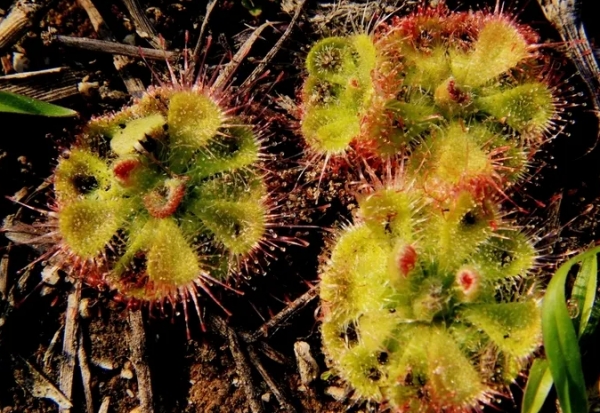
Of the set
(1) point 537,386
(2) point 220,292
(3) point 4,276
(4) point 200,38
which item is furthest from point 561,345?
(3) point 4,276

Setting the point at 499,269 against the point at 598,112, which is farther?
the point at 598,112

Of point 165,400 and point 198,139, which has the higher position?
point 198,139

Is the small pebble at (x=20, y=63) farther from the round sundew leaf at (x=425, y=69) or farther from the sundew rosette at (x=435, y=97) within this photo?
the round sundew leaf at (x=425, y=69)

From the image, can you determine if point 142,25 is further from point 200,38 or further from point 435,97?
point 435,97

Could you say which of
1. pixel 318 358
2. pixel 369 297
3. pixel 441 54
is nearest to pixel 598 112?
pixel 441 54

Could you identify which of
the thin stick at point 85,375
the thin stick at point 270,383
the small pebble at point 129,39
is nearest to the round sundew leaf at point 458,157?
the thin stick at point 270,383

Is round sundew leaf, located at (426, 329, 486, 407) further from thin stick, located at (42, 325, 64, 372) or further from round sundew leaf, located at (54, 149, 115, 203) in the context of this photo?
thin stick, located at (42, 325, 64, 372)

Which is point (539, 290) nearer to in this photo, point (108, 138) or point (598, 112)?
point (598, 112)
